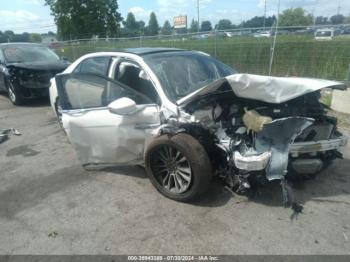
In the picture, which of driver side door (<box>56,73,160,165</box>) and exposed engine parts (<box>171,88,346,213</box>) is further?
driver side door (<box>56,73,160,165</box>)

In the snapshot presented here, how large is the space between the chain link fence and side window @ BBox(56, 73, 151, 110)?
6.38 m

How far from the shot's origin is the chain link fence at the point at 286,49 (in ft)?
30.0

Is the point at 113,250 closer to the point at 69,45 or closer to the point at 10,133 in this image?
the point at 10,133

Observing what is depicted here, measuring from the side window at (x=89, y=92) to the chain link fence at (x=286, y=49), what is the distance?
638 cm

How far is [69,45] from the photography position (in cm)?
1989

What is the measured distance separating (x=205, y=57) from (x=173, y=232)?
2893 millimetres

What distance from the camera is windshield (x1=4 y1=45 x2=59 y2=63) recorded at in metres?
9.42

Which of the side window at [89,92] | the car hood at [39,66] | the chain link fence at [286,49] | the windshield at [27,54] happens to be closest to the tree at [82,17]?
Result: the chain link fence at [286,49]

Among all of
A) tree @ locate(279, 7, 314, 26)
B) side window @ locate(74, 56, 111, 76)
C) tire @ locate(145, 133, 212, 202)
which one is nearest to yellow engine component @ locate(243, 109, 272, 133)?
tire @ locate(145, 133, 212, 202)

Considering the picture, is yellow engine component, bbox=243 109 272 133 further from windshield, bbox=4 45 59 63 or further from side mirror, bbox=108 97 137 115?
windshield, bbox=4 45 59 63

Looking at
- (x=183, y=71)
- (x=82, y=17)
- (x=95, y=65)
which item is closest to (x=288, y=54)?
(x=183, y=71)

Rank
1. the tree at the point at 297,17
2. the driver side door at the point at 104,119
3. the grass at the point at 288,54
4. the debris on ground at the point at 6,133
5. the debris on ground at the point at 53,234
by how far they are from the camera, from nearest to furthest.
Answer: the debris on ground at the point at 53,234 < the driver side door at the point at 104,119 < the debris on ground at the point at 6,133 < the grass at the point at 288,54 < the tree at the point at 297,17

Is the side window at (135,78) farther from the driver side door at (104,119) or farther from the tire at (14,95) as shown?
the tire at (14,95)

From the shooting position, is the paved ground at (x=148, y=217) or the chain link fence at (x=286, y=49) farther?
the chain link fence at (x=286, y=49)
